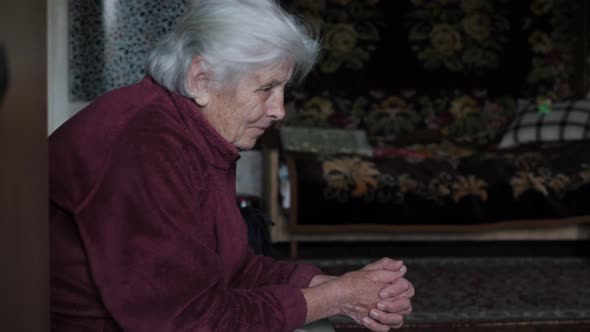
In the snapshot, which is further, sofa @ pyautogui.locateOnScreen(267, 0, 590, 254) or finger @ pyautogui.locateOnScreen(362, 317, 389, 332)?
sofa @ pyautogui.locateOnScreen(267, 0, 590, 254)

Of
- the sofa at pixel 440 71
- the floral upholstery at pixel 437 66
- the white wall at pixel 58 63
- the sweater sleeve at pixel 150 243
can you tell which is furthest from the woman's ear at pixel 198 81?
the floral upholstery at pixel 437 66

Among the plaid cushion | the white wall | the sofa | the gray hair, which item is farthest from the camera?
the sofa

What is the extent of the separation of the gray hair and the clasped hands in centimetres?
39

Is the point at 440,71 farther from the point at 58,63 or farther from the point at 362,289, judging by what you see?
the point at 362,289

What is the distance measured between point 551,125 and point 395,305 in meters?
4.26

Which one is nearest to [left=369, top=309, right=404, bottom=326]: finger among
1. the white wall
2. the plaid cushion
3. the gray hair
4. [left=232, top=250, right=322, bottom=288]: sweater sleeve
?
[left=232, top=250, right=322, bottom=288]: sweater sleeve

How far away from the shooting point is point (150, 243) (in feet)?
3.25

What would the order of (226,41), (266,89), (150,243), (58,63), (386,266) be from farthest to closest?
(58,63) < (386,266) < (266,89) < (226,41) < (150,243)

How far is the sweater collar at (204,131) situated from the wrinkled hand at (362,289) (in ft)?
0.95

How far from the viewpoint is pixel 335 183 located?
422 cm

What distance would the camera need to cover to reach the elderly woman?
39.2 inches

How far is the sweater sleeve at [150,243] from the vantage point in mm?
987

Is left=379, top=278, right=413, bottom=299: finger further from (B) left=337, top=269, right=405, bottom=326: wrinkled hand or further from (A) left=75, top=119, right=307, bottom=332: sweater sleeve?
(A) left=75, top=119, right=307, bottom=332: sweater sleeve

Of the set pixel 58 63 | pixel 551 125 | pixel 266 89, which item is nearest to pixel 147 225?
pixel 266 89
